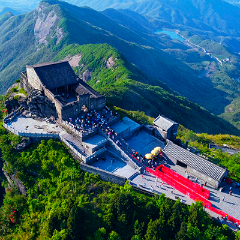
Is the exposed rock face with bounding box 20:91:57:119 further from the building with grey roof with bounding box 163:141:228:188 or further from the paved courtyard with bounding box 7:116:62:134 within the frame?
the building with grey roof with bounding box 163:141:228:188

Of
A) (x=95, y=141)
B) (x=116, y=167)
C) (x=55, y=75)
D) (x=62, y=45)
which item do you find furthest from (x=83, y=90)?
(x=62, y=45)

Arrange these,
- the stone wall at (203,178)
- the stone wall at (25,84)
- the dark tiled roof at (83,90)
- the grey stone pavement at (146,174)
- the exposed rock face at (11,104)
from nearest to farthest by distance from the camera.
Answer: the grey stone pavement at (146,174) → the stone wall at (203,178) → the dark tiled roof at (83,90) → the exposed rock face at (11,104) → the stone wall at (25,84)

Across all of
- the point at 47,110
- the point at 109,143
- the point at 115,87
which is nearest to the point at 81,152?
the point at 109,143

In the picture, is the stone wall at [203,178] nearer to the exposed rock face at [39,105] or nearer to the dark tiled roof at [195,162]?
the dark tiled roof at [195,162]

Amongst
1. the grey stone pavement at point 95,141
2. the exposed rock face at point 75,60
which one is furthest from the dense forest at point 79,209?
the exposed rock face at point 75,60

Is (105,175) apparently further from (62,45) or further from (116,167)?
(62,45)

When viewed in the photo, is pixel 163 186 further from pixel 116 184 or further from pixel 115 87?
pixel 115 87

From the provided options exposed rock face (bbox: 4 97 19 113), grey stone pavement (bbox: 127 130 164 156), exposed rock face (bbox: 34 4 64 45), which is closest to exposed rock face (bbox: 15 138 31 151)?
exposed rock face (bbox: 4 97 19 113)
